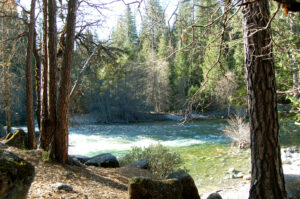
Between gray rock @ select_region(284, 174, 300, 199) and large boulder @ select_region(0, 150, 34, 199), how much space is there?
3.77 meters

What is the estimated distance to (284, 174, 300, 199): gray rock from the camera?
4055 millimetres

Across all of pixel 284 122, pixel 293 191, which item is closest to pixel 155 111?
pixel 284 122

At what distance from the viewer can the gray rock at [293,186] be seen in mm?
4055

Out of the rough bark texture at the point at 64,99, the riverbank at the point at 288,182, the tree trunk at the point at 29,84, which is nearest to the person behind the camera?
the riverbank at the point at 288,182

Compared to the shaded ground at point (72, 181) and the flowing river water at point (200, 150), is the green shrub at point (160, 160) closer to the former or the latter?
the flowing river water at point (200, 150)

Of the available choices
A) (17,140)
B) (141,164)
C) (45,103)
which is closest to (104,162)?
(141,164)

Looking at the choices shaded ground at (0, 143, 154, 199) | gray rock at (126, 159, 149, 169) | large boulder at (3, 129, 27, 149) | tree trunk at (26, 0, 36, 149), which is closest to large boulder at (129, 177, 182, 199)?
shaded ground at (0, 143, 154, 199)

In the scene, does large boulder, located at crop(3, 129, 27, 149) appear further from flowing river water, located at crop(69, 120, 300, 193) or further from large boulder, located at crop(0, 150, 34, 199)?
large boulder, located at crop(0, 150, 34, 199)

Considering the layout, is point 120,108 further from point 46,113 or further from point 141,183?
point 141,183

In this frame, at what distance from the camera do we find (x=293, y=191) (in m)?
4.14

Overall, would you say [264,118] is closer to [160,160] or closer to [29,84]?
[160,160]

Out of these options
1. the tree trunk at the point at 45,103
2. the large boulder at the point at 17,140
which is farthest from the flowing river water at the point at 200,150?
the tree trunk at the point at 45,103

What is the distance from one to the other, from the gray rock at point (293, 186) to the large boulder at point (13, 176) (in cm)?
377

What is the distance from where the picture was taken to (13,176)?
6.85ft
